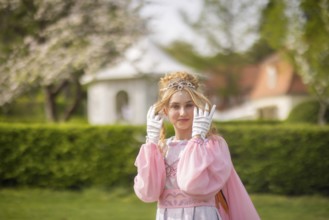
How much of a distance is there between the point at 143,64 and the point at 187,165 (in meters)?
17.3

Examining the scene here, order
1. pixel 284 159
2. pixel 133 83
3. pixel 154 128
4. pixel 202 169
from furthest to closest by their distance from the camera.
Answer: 1. pixel 133 83
2. pixel 284 159
3. pixel 154 128
4. pixel 202 169

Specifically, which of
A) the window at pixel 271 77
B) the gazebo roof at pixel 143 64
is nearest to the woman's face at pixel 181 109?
the gazebo roof at pixel 143 64

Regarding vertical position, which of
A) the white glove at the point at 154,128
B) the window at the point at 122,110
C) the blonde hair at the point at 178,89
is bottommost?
the window at the point at 122,110

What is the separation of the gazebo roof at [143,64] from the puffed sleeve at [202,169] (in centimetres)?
1610

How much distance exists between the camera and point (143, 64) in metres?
20.3

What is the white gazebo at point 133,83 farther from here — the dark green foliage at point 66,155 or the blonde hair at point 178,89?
the blonde hair at point 178,89

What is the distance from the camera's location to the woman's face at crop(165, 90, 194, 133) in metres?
3.42

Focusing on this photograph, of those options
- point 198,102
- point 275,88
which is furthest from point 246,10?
point 198,102

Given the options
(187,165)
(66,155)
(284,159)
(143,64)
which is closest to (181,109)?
(187,165)

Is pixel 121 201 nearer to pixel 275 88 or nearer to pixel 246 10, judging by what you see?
pixel 275 88

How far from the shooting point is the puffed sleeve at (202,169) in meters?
3.16

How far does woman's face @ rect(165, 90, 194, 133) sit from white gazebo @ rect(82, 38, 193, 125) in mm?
16114

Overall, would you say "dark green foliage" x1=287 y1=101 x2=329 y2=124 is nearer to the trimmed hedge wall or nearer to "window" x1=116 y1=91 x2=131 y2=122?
the trimmed hedge wall

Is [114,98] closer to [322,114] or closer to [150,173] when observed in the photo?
[322,114]
